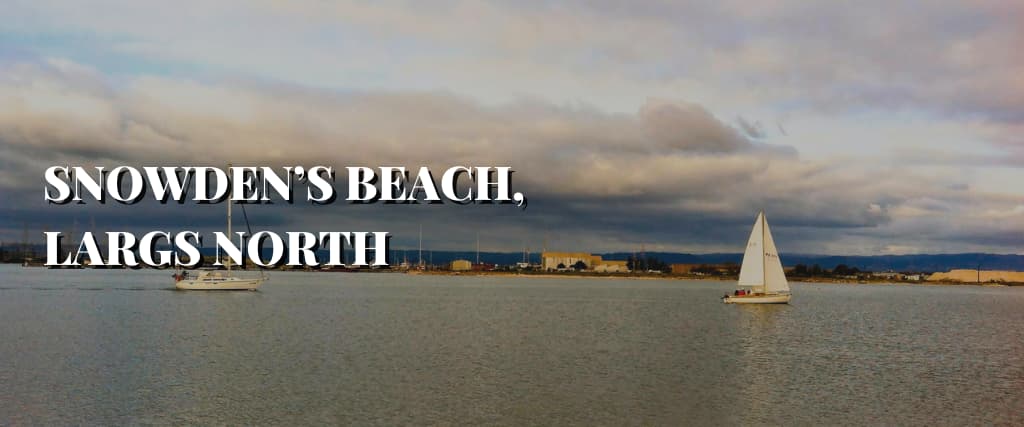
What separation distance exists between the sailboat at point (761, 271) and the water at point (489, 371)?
26030 millimetres

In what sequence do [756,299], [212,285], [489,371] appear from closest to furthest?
[489,371], [756,299], [212,285]

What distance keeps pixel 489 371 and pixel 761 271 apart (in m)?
85.3

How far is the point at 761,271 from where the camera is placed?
129375 millimetres

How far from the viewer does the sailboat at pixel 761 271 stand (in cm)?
12606

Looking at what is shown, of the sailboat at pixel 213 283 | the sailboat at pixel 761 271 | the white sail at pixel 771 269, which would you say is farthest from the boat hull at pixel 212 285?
the white sail at pixel 771 269

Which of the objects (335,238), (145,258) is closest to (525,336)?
(335,238)

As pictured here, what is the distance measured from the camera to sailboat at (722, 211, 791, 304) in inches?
4963

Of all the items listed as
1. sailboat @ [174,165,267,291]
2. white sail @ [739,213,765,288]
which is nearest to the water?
white sail @ [739,213,765,288]

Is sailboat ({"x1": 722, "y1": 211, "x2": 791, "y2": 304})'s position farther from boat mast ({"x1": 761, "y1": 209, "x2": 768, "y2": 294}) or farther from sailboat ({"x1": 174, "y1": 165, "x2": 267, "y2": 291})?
sailboat ({"x1": 174, "y1": 165, "x2": 267, "y2": 291})

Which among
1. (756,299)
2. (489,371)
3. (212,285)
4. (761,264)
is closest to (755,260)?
(761,264)

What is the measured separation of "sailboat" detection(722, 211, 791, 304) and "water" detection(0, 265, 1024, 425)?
26.0 meters

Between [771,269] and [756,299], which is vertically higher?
[771,269]

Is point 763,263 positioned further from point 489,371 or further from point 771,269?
point 489,371

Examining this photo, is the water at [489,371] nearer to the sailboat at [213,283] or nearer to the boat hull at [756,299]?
the boat hull at [756,299]
